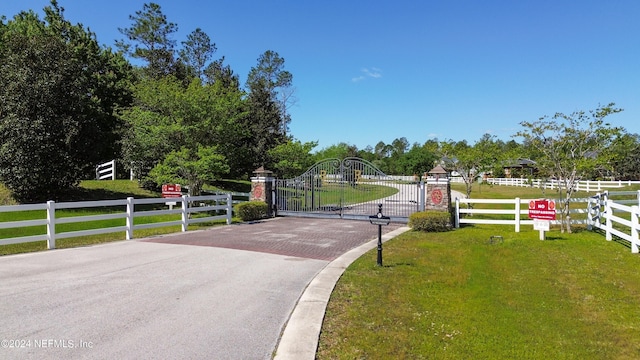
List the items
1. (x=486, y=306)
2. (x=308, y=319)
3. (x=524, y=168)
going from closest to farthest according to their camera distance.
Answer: (x=308, y=319) → (x=486, y=306) → (x=524, y=168)

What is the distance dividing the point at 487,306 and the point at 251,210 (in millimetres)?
11886

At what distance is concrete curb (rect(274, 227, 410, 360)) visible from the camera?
3.94 metres

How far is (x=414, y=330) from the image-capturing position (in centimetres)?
A: 456

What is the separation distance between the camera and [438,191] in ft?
47.7

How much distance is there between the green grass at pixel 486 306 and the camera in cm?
417

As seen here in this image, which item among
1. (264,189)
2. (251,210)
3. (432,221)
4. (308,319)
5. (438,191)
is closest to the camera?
(308,319)

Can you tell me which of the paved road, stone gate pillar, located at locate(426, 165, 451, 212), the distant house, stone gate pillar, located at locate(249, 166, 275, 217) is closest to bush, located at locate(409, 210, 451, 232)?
stone gate pillar, located at locate(426, 165, 451, 212)

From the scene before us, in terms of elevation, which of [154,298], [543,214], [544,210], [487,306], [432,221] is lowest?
[487,306]

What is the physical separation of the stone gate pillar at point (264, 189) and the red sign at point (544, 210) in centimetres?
1048

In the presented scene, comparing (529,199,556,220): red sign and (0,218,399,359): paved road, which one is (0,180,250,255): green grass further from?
(529,199,556,220): red sign

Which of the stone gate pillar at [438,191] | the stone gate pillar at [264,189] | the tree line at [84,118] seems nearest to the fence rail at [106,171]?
the tree line at [84,118]

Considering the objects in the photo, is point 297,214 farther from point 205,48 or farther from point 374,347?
point 205,48

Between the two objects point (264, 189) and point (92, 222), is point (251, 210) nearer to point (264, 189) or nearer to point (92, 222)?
point (264, 189)

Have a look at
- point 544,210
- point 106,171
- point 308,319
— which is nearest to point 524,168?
point 544,210
